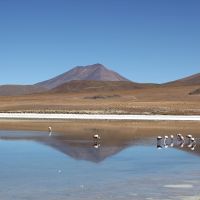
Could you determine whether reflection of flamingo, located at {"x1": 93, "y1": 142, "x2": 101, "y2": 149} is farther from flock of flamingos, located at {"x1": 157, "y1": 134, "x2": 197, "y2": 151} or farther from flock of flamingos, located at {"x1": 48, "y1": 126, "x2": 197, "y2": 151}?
flock of flamingos, located at {"x1": 157, "y1": 134, "x2": 197, "y2": 151}

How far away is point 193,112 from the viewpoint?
53.8 metres

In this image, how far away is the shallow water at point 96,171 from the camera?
12.0m

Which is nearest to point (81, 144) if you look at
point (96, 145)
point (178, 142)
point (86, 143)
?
point (86, 143)

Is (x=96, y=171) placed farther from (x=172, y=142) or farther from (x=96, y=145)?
(x=172, y=142)

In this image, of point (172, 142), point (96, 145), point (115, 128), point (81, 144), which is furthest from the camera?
point (115, 128)

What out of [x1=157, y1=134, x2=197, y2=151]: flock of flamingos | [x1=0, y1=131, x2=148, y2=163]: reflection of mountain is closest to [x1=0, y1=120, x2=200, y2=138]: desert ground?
[x1=0, y1=131, x2=148, y2=163]: reflection of mountain

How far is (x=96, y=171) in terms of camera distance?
15.1 metres

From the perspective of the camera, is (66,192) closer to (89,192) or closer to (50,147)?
(89,192)

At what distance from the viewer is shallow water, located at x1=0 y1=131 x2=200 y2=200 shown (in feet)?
39.3

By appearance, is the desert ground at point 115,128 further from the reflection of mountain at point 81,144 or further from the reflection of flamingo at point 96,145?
the reflection of flamingo at point 96,145

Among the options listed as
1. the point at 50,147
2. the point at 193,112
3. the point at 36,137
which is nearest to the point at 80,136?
the point at 36,137

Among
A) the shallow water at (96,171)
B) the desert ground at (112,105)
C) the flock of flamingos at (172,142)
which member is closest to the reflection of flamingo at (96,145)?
the flock of flamingos at (172,142)

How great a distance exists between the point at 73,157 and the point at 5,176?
468 cm

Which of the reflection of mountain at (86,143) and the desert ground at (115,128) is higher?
the desert ground at (115,128)
